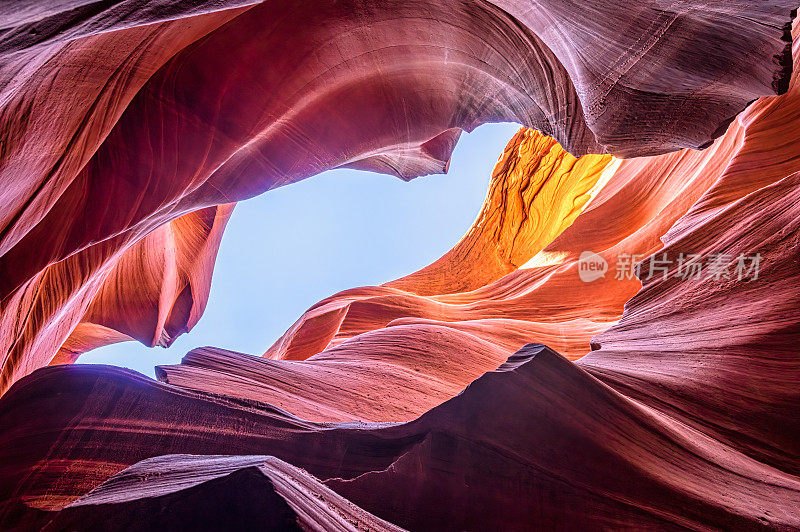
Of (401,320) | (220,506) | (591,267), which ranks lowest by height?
(220,506)

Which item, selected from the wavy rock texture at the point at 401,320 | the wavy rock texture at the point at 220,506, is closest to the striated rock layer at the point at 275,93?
the wavy rock texture at the point at 401,320

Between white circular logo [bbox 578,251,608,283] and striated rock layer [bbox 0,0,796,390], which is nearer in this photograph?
striated rock layer [bbox 0,0,796,390]

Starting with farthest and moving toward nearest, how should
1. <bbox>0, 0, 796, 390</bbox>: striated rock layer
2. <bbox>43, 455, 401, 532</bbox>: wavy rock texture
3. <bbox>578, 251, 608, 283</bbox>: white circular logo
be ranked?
<bbox>578, 251, 608, 283</bbox>: white circular logo, <bbox>0, 0, 796, 390</bbox>: striated rock layer, <bbox>43, 455, 401, 532</bbox>: wavy rock texture

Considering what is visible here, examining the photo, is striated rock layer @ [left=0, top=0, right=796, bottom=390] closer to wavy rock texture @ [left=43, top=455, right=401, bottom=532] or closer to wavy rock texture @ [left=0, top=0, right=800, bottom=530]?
wavy rock texture @ [left=0, top=0, right=800, bottom=530]

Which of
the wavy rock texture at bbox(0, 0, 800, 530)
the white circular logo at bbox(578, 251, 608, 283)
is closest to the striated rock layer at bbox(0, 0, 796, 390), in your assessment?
the wavy rock texture at bbox(0, 0, 800, 530)

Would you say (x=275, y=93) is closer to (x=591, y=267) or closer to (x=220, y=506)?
(x=220, y=506)

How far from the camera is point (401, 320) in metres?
6.50

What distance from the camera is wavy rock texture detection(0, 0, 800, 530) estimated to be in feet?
6.19

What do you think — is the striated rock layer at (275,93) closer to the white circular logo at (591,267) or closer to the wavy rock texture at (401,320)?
the wavy rock texture at (401,320)

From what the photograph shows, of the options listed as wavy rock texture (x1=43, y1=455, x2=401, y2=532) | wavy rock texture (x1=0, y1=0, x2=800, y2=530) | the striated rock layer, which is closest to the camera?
wavy rock texture (x1=43, y1=455, x2=401, y2=532)

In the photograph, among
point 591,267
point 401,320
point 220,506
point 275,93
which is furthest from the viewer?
point 591,267

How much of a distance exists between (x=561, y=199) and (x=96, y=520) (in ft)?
43.3

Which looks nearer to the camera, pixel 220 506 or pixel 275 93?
pixel 220 506

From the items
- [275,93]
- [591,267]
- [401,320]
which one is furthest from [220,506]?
[591,267]
